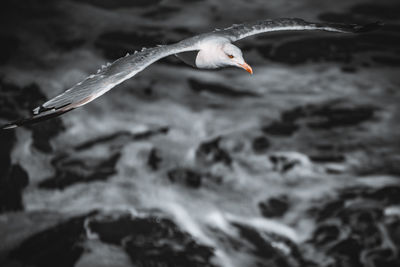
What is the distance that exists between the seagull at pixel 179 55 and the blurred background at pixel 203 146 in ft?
17.8

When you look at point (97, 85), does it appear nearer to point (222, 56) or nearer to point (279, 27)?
point (222, 56)

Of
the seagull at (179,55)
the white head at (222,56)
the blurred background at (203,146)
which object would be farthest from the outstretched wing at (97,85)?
Result: the blurred background at (203,146)

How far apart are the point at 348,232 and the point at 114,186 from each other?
5.70m

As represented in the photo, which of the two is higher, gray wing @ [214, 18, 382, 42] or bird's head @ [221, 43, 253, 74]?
gray wing @ [214, 18, 382, 42]

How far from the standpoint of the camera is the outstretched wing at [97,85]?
399cm

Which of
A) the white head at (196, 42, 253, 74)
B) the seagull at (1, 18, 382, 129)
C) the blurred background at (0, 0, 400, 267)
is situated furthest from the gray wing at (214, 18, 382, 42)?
the blurred background at (0, 0, 400, 267)

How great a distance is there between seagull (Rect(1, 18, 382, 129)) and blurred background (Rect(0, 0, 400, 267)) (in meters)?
5.42

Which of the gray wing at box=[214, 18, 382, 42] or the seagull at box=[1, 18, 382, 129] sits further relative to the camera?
the gray wing at box=[214, 18, 382, 42]

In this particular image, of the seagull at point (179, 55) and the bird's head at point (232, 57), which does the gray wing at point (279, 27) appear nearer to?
the seagull at point (179, 55)

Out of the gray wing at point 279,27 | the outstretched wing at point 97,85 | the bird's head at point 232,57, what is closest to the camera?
the outstretched wing at point 97,85

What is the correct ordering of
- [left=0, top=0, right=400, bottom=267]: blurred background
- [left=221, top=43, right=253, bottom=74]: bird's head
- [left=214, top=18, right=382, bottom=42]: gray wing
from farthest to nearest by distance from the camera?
1. [left=0, top=0, right=400, bottom=267]: blurred background
2. [left=214, top=18, right=382, bottom=42]: gray wing
3. [left=221, top=43, right=253, bottom=74]: bird's head

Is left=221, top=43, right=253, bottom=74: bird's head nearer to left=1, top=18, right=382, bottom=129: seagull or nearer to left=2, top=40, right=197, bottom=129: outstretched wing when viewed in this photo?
left=1, top=18, right=382, bottom=129: seagull

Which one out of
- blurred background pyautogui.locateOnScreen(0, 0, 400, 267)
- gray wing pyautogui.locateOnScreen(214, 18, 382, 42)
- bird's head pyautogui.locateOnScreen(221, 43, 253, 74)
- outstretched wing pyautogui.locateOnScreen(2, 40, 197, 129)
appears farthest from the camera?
blurred background pyautogui.locateOnScreen(0, 0, 400, 267)

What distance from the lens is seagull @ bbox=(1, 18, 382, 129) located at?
409 cm
